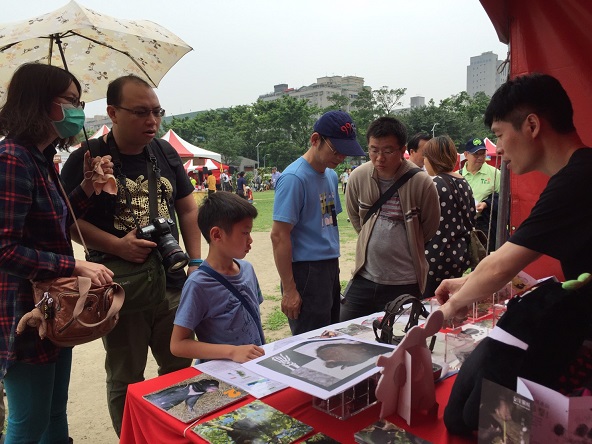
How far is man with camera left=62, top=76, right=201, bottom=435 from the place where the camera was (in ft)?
6.41

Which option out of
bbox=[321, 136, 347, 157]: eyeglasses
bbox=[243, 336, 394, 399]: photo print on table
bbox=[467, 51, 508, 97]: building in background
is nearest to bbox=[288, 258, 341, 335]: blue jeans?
bbox=[321, 136, 347, 157]: eyeglasses

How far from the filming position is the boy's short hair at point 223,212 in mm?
1806

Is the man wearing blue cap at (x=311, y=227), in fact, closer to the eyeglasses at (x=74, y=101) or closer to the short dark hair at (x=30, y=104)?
the eyeglasses at (x=74, y=101)

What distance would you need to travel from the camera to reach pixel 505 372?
98cm

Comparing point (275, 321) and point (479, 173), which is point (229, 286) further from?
point (479, 173)

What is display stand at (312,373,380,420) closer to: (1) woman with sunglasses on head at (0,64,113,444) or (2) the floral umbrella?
(1) woman with sunglasses on head at (0,64,113,444)

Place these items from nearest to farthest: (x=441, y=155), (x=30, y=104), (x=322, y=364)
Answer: (x=322, y=364), (x=30, y=104), (x=441, y=155)

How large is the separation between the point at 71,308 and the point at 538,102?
1.64 meters

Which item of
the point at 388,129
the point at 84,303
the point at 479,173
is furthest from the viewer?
the point at 479,173

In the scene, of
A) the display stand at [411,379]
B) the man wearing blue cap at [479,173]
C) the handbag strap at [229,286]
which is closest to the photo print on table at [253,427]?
the display stand at [411,379]

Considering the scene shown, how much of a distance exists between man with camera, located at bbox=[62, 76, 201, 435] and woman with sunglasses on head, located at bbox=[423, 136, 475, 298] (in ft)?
6.41

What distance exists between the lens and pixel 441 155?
340 cm

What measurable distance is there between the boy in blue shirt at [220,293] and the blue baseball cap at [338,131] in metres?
0.77

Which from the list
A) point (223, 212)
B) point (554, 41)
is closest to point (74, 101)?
point (223, 212)
